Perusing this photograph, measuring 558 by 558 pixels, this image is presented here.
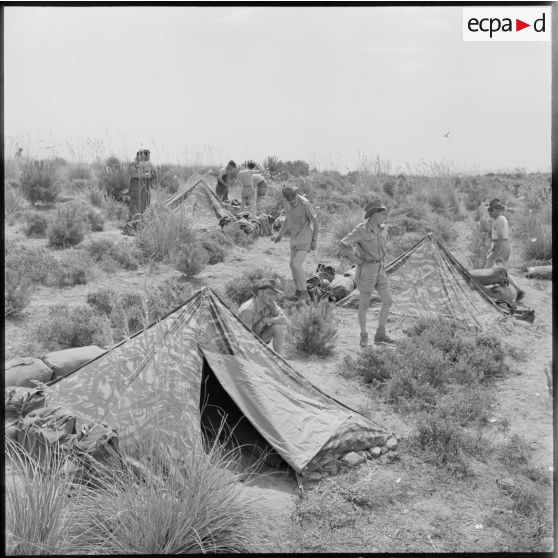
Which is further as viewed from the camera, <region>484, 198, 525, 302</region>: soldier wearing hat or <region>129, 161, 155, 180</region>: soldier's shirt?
<region>129, 161, 155, 180</region>: soldier's shirt

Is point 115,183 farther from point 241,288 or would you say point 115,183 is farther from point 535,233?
point 535,233

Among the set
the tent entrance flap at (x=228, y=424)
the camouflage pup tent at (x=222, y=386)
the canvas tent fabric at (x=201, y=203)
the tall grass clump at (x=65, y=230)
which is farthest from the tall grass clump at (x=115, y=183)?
the camouflage pup tent at (x=222, y=386)

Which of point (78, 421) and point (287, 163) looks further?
point (287, 163)

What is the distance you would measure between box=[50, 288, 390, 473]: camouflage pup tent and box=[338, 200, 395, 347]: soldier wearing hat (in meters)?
2.82

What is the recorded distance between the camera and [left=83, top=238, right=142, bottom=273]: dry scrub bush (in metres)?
12.5

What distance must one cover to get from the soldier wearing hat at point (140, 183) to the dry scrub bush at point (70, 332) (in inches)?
221

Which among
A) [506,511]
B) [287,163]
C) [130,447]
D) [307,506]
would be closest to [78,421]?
[130,447]

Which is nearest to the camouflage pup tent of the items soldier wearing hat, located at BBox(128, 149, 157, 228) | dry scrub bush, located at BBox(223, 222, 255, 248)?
soldier wearing hat, located at BBox(128, 149, 157, 228)

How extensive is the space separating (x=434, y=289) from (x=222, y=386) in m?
5.37

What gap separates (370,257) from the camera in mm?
9031

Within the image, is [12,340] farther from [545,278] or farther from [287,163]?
[287,163]

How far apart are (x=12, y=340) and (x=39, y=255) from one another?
3.77 m

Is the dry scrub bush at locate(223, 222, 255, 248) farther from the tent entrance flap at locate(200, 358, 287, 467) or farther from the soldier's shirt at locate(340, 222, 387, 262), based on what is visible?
the tent entrance flap at locate(200, 358, 287, 467)

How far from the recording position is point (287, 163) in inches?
1314
